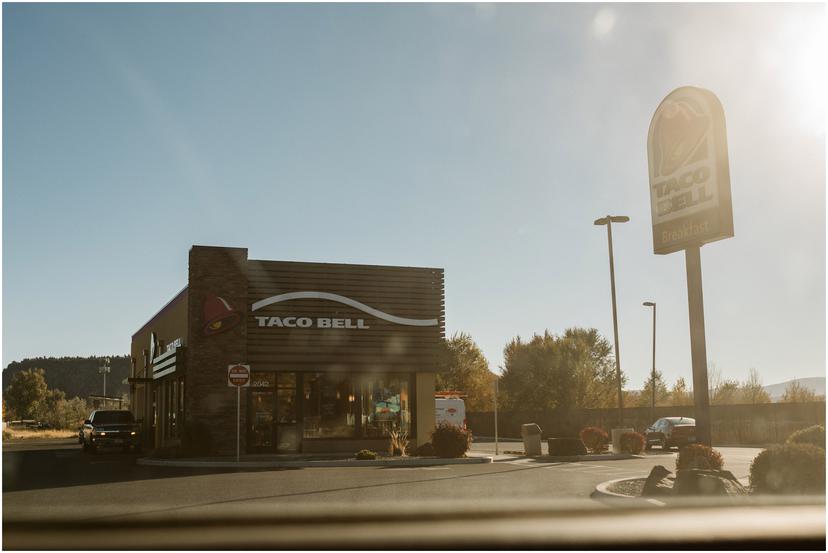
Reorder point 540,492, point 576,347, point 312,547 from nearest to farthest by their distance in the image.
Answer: point 312,547 < point 540,492 < point 576,347

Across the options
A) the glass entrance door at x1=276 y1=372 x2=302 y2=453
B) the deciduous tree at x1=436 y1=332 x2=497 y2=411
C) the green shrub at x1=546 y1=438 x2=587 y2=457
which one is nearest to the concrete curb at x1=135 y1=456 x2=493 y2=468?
the green shrub at x1=546 y1=438 x2=587 y2=457

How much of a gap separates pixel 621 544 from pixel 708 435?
21.8 feet

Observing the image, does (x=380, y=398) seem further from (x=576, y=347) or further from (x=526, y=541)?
(x=576, y=347)

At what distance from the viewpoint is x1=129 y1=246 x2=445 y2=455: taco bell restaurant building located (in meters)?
28.6

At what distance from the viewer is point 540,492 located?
1602 cm

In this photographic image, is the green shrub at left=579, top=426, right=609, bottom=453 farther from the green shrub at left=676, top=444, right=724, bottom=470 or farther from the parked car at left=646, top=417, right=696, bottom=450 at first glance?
the green shrub at left=676, top=444, right=724, bottom=470

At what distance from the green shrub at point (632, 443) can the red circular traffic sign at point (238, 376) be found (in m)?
13.6

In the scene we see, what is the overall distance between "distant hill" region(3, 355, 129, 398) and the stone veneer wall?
11846cm

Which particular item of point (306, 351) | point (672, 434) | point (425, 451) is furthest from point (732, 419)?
point (306, 351)

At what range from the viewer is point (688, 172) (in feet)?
55.9

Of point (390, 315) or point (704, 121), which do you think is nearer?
point (704, 121)

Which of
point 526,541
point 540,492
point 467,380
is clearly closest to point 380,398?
point 540,492

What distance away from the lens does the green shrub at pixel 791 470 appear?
1268 cm

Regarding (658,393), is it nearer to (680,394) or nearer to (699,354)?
(680,394)
